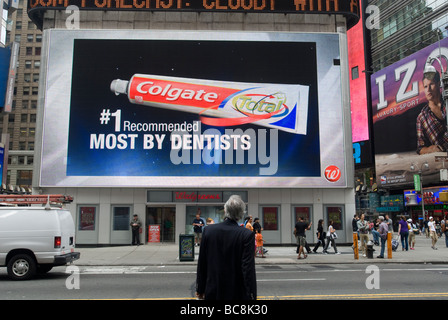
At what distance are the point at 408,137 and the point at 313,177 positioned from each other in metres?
40.6

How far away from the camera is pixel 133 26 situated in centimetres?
2541

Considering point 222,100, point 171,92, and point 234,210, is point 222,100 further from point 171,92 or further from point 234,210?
point 234,210

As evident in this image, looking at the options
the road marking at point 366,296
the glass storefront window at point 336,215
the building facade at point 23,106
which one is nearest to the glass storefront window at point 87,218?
the glass storefront window at point 336,215

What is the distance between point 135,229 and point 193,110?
7.91m

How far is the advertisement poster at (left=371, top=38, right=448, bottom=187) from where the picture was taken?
52094 mm

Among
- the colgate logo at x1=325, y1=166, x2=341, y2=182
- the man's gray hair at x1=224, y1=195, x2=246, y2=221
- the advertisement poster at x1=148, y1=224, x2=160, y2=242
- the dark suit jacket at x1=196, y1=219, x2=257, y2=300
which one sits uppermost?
the colgate logo at x1=325, y1=166, x2=341, y2=182

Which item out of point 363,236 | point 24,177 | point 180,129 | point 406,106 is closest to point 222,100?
point 180,129

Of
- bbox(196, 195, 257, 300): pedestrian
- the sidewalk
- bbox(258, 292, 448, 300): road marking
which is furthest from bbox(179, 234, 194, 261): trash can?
bbox(196, 195, 257, 300): pedestrian

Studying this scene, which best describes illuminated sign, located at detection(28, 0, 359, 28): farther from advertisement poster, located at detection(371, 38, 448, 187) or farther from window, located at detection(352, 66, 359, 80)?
window, located at detection(352, 66, 359, 80)

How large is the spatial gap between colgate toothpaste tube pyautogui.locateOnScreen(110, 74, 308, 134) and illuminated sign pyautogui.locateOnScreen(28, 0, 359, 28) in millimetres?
4693

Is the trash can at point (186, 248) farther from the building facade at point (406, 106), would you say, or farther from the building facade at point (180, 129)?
the building facade at point (406, 106)

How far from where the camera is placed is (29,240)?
11391 millimetres

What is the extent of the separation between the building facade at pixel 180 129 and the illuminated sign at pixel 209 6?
0.34 meters

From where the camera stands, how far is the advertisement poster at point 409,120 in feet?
171
